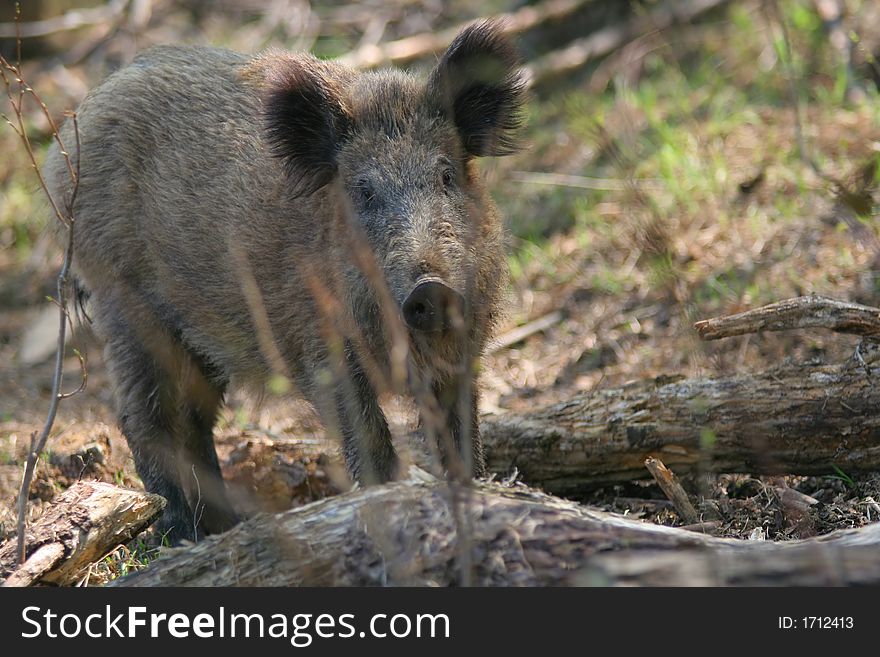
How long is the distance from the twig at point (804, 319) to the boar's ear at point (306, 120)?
1719 mm

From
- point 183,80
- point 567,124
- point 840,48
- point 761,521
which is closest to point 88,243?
point 183,80

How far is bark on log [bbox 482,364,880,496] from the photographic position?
3971mm

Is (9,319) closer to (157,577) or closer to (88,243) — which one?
(88,243)

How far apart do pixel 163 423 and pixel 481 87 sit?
222cm

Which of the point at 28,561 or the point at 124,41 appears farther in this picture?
the point at 124,41

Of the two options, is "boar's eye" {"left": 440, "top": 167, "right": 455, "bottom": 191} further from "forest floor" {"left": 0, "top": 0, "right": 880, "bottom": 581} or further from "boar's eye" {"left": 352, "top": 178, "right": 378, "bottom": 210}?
"forest floor" {"left": 0, "top": 0, "right": 880, "bottom": 581}

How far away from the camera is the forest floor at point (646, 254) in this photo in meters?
4.71

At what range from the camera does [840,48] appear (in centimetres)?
789

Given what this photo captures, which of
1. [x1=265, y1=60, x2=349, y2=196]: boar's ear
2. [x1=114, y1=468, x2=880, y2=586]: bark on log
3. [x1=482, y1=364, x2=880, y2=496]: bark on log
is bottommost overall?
[x1=114, y1=468, x2=880, y2=586]: bark on log

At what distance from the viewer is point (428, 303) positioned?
11.9 ft

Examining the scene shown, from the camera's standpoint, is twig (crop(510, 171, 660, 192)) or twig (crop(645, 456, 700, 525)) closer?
twig (crop(645, 456, 700, 525))

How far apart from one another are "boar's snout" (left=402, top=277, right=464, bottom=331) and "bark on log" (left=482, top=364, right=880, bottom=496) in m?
1.09

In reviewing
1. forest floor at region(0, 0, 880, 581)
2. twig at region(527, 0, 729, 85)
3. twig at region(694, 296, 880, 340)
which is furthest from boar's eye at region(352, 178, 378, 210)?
twig at region(527, 0, 729, 85)
